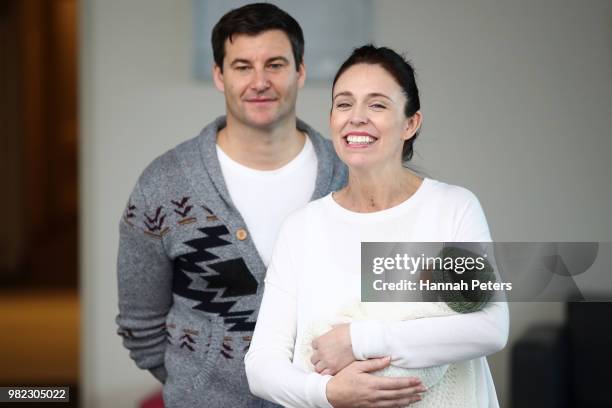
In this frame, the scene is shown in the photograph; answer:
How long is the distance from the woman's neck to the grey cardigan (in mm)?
144

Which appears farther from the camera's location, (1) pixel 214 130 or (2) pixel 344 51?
(2) pixel 344 51

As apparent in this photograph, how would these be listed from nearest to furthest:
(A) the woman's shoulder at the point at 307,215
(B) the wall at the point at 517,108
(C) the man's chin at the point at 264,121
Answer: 1. (A) the woman's shoulder at the point at 307,215
2. (C) the man's chin at the point at 264,121
3. (B) the wall at the point at 517,108

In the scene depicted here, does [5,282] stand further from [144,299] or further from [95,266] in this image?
[144,299]

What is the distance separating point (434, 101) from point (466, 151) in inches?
4.7

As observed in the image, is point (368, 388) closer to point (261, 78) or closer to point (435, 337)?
point (435, 337)

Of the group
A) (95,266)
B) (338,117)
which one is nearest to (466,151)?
(338,117)

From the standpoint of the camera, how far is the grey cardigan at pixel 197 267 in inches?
53.9

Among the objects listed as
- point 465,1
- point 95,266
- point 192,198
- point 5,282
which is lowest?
point 5,282

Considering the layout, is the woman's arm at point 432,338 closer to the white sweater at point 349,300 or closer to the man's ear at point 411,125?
the white sweater at point 349,300

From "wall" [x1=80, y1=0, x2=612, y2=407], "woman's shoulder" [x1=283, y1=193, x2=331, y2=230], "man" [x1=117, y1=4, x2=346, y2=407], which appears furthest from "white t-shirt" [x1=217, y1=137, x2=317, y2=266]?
"wall" [x1=80, y1=0, x2=612, y2=407]

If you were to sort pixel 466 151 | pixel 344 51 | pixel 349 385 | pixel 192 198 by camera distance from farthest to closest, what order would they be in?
pixel 344 51, pixel 466 151, pixel 192 198, pixel 349 385

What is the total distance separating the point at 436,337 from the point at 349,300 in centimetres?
14

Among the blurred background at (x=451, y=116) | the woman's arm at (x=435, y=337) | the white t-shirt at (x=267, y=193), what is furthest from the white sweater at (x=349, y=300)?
the blurred background at (x=451, y=116)

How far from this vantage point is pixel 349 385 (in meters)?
1.14
